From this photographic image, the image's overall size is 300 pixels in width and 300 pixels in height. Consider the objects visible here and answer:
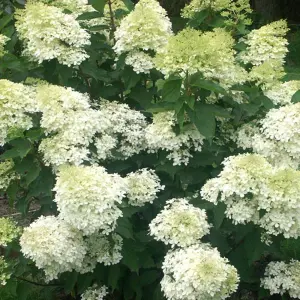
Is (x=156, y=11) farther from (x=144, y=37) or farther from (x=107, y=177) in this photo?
(x=107, y=177)

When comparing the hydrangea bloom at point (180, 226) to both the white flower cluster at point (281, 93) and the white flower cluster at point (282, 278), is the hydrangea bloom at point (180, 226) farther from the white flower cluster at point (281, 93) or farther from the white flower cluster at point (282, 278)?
the white flower cluster at point (281, 93)

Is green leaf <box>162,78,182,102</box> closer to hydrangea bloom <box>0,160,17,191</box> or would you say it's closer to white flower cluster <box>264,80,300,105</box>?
white flower cluster <box>264,80,300,105</box>

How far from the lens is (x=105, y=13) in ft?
12.0

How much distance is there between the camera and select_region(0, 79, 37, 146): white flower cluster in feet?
8.96

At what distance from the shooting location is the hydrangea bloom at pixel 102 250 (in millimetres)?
2805

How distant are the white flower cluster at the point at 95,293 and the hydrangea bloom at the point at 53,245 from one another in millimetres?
420

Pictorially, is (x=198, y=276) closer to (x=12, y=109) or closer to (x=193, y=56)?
(x=193, y=56)

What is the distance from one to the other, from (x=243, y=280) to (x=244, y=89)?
3.52ft

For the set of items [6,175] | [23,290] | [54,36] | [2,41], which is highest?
[54,36]

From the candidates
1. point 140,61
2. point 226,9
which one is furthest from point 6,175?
point 226,9

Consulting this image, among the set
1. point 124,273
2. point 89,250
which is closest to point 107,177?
point 89,250

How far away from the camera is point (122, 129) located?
308 cm

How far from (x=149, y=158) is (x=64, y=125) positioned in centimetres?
62

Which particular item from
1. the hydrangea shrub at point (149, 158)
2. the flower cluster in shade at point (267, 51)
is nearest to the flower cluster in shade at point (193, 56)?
the hydrangea shrub at point (149, 158)
